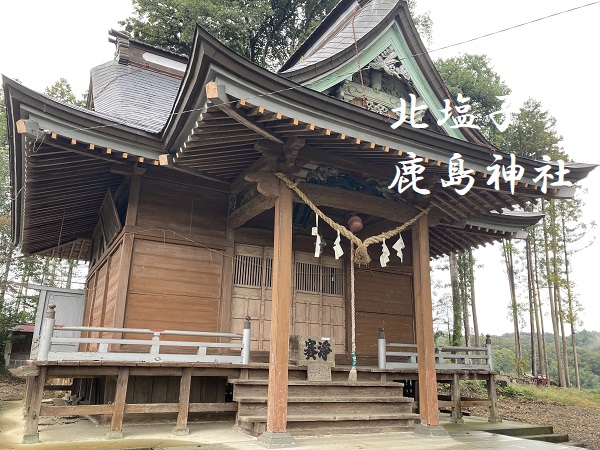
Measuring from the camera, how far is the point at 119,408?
630 cm

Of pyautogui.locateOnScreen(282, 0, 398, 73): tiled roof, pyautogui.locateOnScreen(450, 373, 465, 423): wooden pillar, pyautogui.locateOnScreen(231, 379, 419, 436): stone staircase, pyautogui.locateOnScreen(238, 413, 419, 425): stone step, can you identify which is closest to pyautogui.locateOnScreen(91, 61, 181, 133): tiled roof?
pyautogui.locateOnScreen(282, 0, 398, 73): tiled roof

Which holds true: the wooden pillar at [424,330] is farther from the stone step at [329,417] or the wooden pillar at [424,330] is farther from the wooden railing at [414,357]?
the wooden railing at [414,357]

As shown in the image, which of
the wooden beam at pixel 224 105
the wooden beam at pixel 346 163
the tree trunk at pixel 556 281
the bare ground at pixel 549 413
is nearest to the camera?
the wooden beam at pixel 224 105

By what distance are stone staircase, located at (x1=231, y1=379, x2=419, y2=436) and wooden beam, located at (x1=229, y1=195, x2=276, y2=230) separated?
2.66 meters

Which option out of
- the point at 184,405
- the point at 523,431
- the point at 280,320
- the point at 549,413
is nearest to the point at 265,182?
the point at 280,320

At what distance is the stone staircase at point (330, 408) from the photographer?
641cm

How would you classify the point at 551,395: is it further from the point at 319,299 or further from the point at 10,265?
the point at 10,265

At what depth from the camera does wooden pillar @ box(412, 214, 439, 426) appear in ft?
23.9

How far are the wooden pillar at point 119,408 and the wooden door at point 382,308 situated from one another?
15.8 ft

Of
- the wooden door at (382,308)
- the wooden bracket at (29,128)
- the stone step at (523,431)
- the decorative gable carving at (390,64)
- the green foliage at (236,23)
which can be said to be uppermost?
the green foliage at (236,23)

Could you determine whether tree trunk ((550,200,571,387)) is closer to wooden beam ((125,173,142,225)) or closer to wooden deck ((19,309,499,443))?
wooden deck ((19,309,499,443))

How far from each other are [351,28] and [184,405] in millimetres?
7262

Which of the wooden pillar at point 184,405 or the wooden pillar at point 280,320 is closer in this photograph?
the wooden pillar at point 280,320

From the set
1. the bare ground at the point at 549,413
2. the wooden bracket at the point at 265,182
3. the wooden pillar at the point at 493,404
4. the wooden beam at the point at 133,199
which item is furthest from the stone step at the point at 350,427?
the bare ground at the point at 549,413
